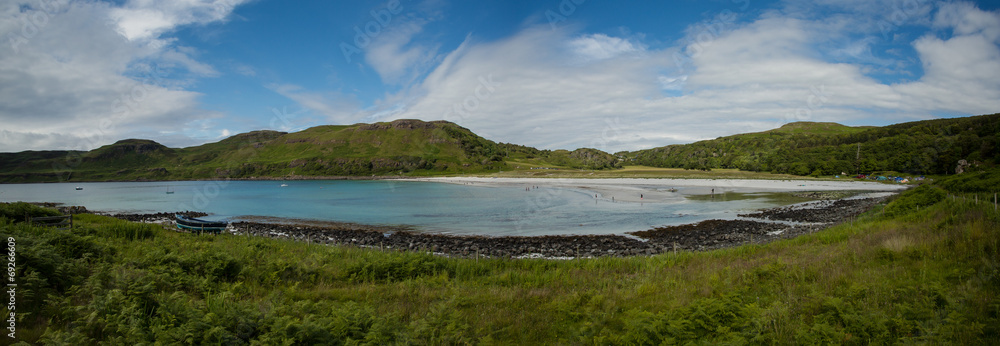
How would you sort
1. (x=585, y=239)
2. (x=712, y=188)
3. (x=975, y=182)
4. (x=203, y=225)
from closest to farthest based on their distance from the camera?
(x=975, y=182)
(x=585, y=239)
(x=203, y=225)
(x=712, y=188)

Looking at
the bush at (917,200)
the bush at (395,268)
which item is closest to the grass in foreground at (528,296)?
the bush at (395,268)

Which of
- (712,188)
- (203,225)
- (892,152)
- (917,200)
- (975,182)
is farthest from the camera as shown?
(892,152)

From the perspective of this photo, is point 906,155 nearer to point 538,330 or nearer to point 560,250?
point 560,250

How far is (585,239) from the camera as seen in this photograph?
79.7 feet

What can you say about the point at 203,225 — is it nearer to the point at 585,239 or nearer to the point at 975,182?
the point at 585,239

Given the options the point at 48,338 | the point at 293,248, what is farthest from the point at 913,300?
the point at 293,248

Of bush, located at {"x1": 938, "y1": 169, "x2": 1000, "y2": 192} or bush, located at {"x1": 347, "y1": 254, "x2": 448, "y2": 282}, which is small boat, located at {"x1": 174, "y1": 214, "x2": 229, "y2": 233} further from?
bush, located at {"x1": 938, "y1": 169, "x2": 1000, "y2": 192}

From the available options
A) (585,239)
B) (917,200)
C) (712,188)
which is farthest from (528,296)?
(712,188)

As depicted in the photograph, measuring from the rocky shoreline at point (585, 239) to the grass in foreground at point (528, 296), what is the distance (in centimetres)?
619

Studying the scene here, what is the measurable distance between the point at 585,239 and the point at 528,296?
52.6 feet

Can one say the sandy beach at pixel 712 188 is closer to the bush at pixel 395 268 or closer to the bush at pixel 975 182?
the bush at pixel 975 182

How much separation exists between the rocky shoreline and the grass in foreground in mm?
6189

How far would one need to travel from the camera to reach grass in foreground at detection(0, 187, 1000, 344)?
5629 millimetres

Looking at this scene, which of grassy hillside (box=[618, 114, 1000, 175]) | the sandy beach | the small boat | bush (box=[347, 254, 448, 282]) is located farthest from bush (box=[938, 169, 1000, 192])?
grassy hillside (box=[618, 114, 1000, 175])
